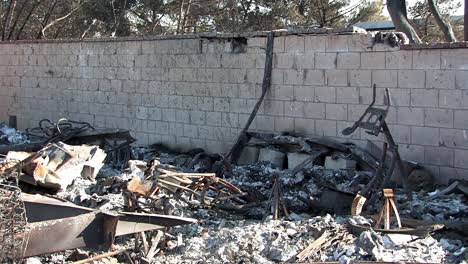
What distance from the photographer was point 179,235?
253 inches

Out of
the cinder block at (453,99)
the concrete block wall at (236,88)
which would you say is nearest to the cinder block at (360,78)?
the concrete block wall at (236,88)

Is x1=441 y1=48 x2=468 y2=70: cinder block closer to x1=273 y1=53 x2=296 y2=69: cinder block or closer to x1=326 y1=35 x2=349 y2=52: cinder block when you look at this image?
x1=326 y1=35 x2=349 y2=52: cinder block

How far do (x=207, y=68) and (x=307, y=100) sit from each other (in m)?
2.25

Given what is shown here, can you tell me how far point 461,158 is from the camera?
319 inches

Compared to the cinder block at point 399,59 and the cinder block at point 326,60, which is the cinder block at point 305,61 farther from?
the cinder block at point 399,59

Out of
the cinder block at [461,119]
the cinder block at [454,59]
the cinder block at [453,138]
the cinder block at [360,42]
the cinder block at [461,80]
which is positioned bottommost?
the cinder block at [453,138]

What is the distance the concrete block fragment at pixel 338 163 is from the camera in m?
8.85

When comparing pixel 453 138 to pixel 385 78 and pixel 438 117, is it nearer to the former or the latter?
pixel 438 117

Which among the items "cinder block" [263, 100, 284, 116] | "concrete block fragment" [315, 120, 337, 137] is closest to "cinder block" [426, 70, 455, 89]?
"concrete block fragment" [315, 120, 337, 137]

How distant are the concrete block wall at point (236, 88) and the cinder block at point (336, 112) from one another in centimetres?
2

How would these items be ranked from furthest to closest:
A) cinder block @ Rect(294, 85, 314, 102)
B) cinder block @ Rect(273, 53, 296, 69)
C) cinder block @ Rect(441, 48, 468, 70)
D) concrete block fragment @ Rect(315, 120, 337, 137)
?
cinder block @ Rect(273, 53, 296, 69) → cinder block @ Rect(294, 85, 314, 102) → concrete block fragment @ Rect(315, 120, 337, 137) → cinder block @ Rect(441, 48, 468, 70)

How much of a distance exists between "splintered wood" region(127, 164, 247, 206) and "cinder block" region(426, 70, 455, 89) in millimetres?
3080

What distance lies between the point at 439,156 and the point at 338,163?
1.45 metres

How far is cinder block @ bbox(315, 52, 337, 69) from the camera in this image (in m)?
9.28
